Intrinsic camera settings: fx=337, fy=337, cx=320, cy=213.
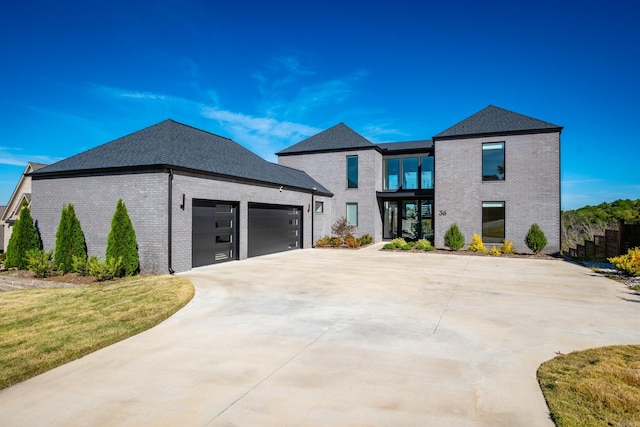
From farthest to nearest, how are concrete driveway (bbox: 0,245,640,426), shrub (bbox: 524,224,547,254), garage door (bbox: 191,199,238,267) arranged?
shrub (bbox: 524,224,547,254)
garage door (bbox: 191,199,238,267)
concrete driveway (bbox: 0,245,640,426)

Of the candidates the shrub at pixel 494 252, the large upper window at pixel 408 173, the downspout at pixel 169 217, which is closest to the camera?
the downspout at pixel 169 217

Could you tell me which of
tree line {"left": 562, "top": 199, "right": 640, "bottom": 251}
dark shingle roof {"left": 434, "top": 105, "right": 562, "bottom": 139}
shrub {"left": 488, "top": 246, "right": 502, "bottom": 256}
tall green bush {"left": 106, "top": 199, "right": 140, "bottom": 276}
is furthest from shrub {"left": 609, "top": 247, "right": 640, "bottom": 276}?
tall green bush {"left": 106, "top": 199, "right": 140, "bottom": 276}

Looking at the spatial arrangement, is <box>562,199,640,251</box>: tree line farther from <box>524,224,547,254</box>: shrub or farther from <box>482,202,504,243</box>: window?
<box>482,202,504,243</box>: window

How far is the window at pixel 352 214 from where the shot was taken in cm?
2364

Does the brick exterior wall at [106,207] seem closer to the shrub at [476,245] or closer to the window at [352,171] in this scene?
the window at [352,171]

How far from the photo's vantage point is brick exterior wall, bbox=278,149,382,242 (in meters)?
23.0

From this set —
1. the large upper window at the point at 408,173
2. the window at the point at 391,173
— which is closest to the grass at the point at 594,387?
the large upper window at the point at 408,173

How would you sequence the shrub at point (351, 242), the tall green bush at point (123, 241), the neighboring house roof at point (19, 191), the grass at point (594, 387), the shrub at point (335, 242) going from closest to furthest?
1. the grass at point (594, 387)
2. the tall green bush at point (123, 241)
3. the shrub at point (351, 242)
4. the shrub at point (335, 242)
5. the neighboring house roof at point (19, 191)

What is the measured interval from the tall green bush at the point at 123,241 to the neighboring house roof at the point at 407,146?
56.5 feet

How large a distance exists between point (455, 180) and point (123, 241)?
55.4 feet

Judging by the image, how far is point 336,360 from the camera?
173 inches

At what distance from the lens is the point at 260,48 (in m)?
17.0

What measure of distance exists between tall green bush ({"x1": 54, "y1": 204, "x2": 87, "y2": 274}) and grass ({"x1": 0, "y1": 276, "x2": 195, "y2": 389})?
2.88 meters

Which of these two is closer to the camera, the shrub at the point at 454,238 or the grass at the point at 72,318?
the grass at the point at 72,318
